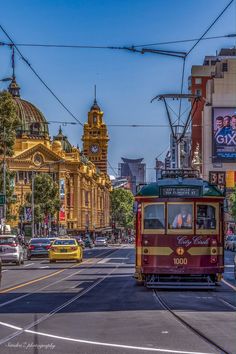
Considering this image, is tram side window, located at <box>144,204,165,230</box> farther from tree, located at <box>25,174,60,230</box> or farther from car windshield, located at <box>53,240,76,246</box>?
tree, located at <box>25,174,60,230</box>

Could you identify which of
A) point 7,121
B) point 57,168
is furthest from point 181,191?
point 57,168

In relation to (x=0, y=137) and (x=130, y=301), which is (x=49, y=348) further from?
(x=0, y=137)

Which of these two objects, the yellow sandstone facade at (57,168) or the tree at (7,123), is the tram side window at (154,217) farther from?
the yellow sandstone facade at (57,168)

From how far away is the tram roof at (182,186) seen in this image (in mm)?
25234

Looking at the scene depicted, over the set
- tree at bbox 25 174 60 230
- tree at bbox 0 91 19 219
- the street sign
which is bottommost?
the street sign

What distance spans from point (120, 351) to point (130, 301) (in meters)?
8.89

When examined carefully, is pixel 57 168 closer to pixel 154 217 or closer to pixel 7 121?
pixel 7 121

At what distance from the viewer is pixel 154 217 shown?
83.5 ft

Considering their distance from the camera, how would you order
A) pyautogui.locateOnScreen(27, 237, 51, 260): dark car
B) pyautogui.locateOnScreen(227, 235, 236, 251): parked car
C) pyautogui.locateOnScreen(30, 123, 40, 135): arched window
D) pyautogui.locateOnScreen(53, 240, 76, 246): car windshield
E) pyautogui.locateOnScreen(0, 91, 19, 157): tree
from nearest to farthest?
pyautogui.locateOnScreen(53, 240, 76, 246): car windshield → pyautogui.locateOnScreen(27, 237, 51, 260): dark car → pyautogui.locateOnScreen(0, 91, 19, 157): tree → pyautogui.locateOnScreen(227, 235, 236, 251): parked car → pyautogui.locateOnScreen(30, 123, 40, 135): arched window

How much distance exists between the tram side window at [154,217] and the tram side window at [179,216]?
0.23 meters

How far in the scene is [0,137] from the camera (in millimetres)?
59531

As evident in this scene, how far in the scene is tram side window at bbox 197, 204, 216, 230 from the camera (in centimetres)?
2531

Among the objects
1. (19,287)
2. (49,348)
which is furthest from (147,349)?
(19,287)

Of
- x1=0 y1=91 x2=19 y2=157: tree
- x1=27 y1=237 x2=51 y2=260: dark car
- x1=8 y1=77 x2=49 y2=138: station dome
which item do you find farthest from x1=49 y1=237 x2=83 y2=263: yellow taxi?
x1=8 y1=77 x2=49 y2=138: station dome
